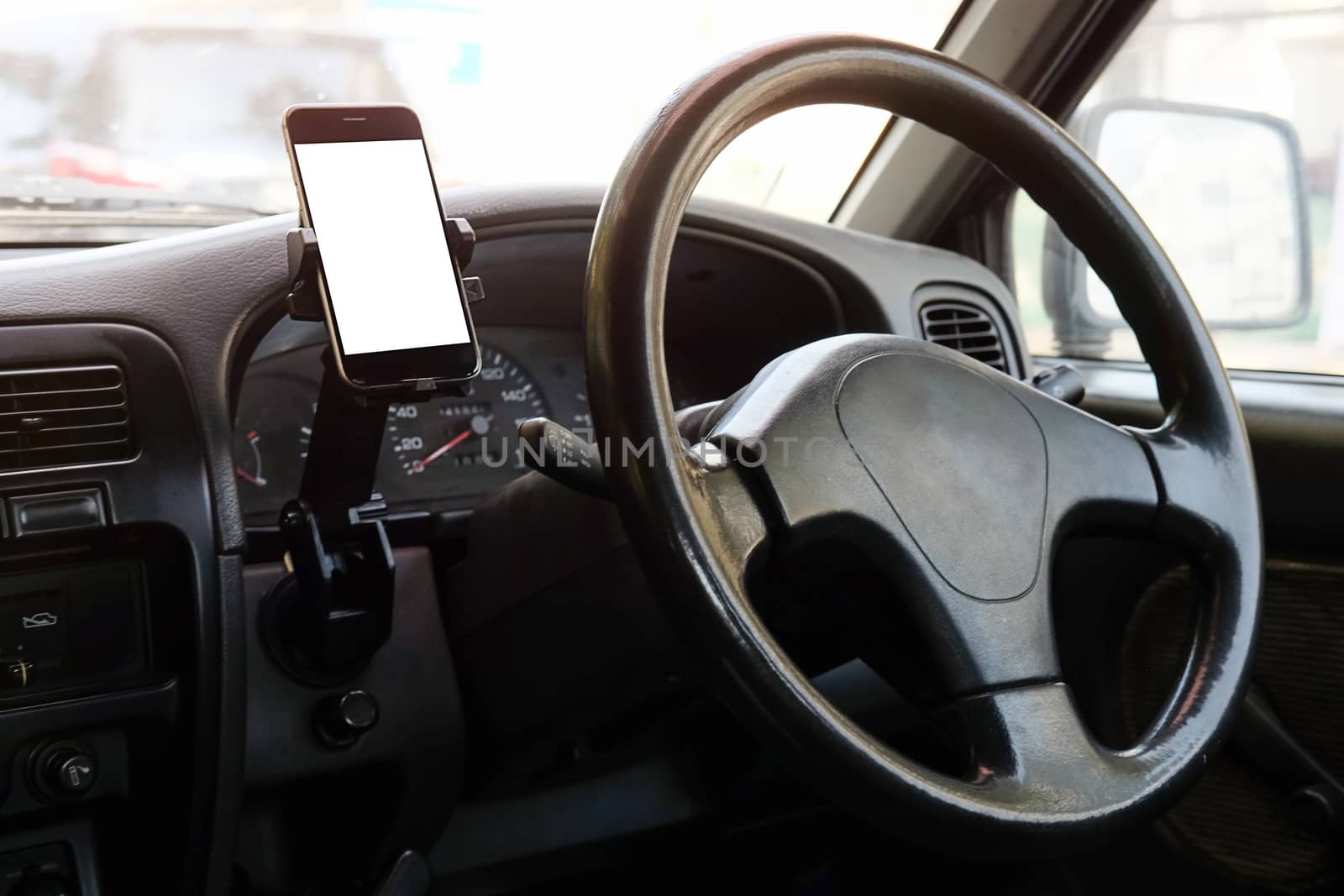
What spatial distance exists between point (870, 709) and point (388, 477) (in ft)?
1.93

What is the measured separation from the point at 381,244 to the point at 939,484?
1.30 ft

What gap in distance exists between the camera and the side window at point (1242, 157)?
56.3 inches

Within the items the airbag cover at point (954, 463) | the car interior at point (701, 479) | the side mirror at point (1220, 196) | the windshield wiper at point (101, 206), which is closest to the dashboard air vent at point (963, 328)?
the car interior at point (701, 479)

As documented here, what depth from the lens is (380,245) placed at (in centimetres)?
81

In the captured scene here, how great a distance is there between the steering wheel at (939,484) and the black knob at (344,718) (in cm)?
50

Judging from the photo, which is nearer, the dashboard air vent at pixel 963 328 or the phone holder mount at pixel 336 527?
the phone holder mount at pixel 336 527

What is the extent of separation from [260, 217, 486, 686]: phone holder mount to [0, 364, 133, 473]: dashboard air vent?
138 millimetres

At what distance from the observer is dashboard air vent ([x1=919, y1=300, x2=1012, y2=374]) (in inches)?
56.4

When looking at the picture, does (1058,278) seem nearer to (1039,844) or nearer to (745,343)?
(745,343)

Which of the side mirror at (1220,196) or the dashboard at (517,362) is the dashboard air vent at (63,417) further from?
the side mirror at (1220,196)

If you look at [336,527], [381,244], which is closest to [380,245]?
[381,244]

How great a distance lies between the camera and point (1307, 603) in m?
1.25

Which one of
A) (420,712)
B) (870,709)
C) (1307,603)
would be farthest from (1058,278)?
(420,712)

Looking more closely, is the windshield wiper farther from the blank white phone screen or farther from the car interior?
the blank white phone screen
